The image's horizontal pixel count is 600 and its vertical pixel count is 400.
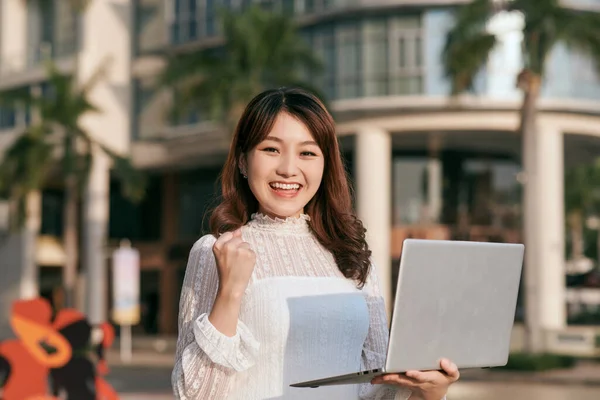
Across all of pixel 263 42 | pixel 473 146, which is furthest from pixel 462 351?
pixel 473 146

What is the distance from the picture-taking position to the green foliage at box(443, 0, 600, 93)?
87.9 feet

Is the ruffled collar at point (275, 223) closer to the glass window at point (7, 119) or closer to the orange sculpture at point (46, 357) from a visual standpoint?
the orange sculpture at point (46, 357)

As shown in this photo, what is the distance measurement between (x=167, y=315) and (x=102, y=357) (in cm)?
3461

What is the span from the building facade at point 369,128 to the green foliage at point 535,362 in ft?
7.63

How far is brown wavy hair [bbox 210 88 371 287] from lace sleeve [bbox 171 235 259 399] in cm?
20

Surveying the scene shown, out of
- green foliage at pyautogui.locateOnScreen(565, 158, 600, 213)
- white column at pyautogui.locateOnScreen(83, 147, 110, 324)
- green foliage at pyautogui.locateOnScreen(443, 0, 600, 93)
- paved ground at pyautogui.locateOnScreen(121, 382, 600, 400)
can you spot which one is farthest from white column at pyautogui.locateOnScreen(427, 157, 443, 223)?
green foliage at pyautogui.locateOnScreen(565, 158, 600, 213)

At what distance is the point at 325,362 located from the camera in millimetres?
3168

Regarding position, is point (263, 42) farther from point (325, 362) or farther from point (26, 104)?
point (325, 362)

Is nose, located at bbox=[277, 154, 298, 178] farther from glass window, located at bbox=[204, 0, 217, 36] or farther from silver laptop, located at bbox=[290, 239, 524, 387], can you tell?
glass window, located at bbox=[204, 0, 217, 36]

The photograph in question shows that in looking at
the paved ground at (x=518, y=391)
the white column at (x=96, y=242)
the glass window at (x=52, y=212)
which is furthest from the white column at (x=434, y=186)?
the glass window at (x=52, y=212)

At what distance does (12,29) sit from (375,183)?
21.1 m

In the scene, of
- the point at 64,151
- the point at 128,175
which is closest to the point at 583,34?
the point at 128,175

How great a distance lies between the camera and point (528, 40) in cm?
2730

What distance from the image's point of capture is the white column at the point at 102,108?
42.2m
